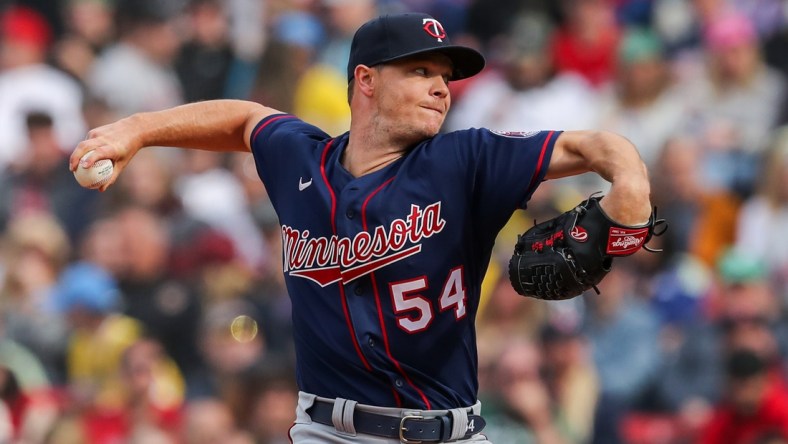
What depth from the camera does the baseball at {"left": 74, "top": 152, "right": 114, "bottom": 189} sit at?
155 inches

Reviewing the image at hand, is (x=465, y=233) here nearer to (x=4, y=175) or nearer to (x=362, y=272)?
(x=362, y=272)

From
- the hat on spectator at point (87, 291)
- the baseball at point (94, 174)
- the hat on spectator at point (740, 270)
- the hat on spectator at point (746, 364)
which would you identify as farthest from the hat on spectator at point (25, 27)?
the baseball at point (94, 174)

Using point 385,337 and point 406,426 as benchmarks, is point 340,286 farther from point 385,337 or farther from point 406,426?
point 406,426

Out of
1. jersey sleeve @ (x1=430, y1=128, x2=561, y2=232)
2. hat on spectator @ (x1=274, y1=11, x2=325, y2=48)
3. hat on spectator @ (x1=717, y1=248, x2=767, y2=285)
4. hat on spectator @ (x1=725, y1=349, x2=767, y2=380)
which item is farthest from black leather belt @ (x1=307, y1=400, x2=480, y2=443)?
hat on spectator @ (x1=274, y1=11, x2=325, y2=48)

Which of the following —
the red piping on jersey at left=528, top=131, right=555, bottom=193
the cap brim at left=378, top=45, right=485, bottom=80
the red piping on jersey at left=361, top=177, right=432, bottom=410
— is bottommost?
the red piping on jersey at left=361, top=177, right=432, bottom=410

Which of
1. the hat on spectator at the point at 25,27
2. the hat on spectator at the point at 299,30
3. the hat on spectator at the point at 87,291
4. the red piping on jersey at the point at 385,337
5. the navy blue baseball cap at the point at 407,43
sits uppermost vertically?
the hat on spectator at the point at 25,27

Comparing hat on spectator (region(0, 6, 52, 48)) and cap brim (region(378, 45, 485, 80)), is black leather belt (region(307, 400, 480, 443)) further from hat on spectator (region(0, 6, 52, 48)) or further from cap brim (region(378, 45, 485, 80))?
hat on spectator (region(0, 6, 52, 48))

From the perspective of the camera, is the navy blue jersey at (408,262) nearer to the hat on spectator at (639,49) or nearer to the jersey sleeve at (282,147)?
the jersey sleeve at (282,147)

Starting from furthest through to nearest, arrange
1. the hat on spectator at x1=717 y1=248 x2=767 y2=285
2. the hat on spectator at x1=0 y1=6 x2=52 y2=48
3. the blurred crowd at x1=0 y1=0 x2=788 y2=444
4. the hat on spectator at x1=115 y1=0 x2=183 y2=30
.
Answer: the hat on spectator at x1=115 y1=0 x2=183 y2=30 < the hat on spectator at x1=0 y1=6 x2=52 y2=48 < the hat on spectator at x1=717 y1=248 x2=767 y2=285 < the blurred crowd at x1=0 y1=0 x2=788 y2=444

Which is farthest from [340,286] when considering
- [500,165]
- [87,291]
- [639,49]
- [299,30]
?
[299,30]

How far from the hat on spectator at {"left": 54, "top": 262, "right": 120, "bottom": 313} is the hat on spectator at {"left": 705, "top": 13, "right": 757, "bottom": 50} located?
180 inches

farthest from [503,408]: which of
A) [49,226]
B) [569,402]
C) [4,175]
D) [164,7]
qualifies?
[164,7]

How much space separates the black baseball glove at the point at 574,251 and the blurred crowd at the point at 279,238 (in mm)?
3394

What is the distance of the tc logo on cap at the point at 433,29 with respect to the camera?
405 cm
